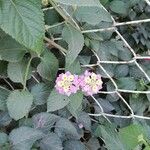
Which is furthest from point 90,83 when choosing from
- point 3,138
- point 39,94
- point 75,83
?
point 3,138

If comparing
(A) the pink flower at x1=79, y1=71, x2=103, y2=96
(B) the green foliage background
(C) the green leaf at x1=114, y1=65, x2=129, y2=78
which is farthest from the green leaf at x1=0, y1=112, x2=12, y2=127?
(C) the green leaf at x1=114, y1=65, x2=129, y2=78

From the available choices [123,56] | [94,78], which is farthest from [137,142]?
[123,56]

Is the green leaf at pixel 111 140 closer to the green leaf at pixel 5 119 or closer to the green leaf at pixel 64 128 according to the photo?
the green leaf at pixel 64 128

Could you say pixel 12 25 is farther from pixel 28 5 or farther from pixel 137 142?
pixel 137 142

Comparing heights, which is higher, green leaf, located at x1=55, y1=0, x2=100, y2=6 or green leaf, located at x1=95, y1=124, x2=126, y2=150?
green leaf, located at x1=55, y1=0, x2=100, y2=6

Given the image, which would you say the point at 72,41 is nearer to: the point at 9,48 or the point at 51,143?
the point at 9,48

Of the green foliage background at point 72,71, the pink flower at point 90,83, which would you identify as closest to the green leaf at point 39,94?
the green foliage background at point 72,71

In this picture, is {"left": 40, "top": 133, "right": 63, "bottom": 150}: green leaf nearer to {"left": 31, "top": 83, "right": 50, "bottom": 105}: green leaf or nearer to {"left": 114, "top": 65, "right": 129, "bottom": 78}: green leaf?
{"left": 31, "top": 83, "right": 50, "bottom": 105}: green leaf
